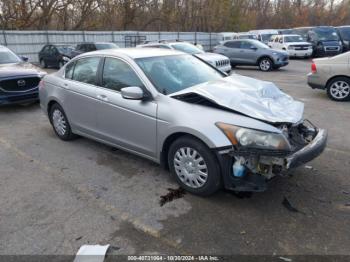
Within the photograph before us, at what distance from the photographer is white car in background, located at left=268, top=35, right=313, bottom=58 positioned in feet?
66.6

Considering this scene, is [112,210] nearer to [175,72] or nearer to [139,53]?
[175,72]

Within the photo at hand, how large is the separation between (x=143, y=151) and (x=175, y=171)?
0.57m

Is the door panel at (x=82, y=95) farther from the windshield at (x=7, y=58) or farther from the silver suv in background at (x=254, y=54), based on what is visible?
the silver suv in background at (x=254, y=54)

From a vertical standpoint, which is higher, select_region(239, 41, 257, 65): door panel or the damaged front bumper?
select_region(239, 41, 257, 65): door panel

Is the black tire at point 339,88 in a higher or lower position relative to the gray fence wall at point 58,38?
lower

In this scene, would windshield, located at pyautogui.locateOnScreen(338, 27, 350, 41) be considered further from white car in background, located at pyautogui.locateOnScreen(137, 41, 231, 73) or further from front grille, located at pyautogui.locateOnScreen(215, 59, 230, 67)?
front grille, located at pyautogui.locateOnScreen(215, 59, 230, 67)

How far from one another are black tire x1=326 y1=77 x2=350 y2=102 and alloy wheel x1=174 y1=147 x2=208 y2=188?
6.39 metres

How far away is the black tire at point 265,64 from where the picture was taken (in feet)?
50.0

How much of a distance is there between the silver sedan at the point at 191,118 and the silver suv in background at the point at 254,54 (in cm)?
1154

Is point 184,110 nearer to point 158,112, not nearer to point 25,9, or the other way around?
point 158,112

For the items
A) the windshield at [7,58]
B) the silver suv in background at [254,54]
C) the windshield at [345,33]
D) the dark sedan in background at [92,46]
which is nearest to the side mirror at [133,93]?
the windshield at [7,58]

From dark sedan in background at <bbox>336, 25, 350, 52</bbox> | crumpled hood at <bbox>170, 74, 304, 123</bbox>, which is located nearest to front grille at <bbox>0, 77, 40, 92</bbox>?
crumpled hood at <bbox>170, 74, 304, 123</bbox>

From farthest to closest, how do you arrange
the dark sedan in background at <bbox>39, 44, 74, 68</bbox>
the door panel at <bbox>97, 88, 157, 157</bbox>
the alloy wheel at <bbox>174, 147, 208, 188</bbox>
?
the dark sedan in background at <bbox>39, 44, 74, 68</bbox> → the door panel at <bbox>97, 88, 157, 157</bbox> → the alloy wheel at <bbox>174, 147, 208, 188</bbox>

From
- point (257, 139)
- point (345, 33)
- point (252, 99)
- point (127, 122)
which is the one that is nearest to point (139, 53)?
point (127, 122)
